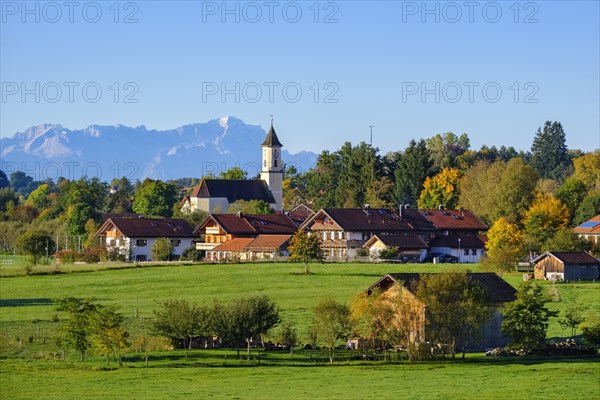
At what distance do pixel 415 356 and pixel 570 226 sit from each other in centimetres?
6566

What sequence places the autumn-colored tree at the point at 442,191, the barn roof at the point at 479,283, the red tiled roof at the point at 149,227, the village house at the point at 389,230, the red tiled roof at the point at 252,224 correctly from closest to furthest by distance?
the barn roof at the point at 479,283 < the village house at the point at 389,230 < the red tiled roof at the point at 149,227 < the red tiled roof at the point at 252,224 < the autumn-colored tree at the point at 442,191

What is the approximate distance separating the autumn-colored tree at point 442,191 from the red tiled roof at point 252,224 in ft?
77.5

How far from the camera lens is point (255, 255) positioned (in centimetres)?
10206

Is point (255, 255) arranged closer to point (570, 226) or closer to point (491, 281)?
point (570, 226)

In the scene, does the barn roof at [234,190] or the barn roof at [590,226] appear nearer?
the barn roof at [590,226]

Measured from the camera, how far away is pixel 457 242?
106688 millimetres

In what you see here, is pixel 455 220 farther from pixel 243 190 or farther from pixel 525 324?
pixel 525 324

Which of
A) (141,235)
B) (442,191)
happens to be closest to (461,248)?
(442,191)

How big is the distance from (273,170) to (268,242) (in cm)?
4698

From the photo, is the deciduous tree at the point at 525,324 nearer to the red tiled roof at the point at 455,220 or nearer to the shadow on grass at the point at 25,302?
the shadow on grass at the point at 25,302

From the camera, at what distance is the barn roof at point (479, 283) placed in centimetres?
5422

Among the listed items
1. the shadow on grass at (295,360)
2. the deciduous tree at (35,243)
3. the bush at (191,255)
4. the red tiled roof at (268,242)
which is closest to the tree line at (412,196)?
the deciduous tree at (35,243)

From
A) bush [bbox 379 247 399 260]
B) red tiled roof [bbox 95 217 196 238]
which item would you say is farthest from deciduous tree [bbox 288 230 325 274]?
red tiled roof [bbox 95 217 196 238]

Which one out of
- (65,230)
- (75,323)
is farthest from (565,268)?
(65,230)
